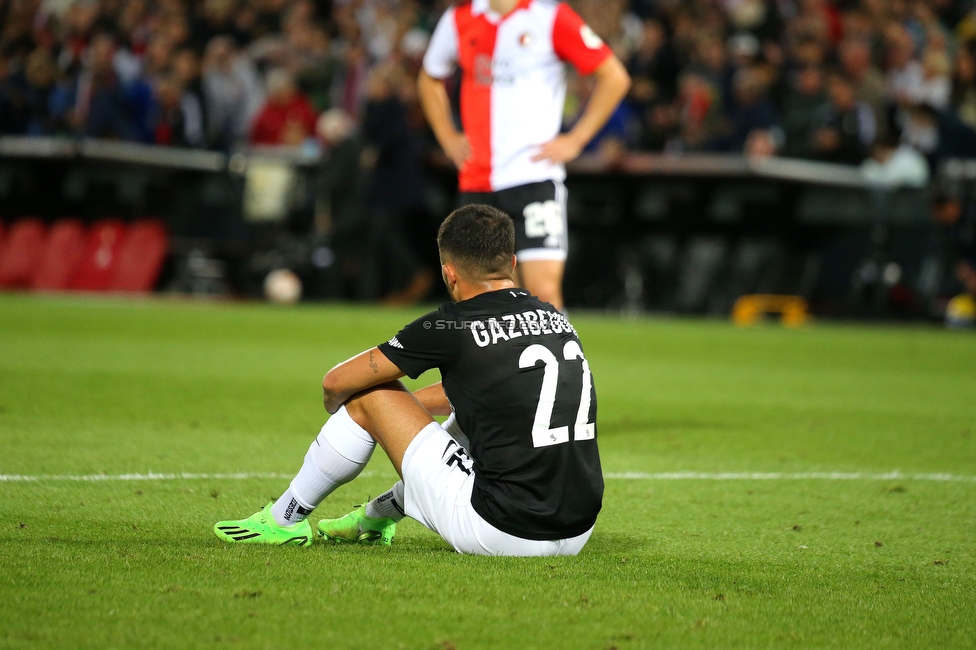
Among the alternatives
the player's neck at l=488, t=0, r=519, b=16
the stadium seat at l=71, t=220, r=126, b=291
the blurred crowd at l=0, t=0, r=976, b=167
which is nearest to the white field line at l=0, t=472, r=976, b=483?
the player's neck at l=488, t=0, r=519, b=16

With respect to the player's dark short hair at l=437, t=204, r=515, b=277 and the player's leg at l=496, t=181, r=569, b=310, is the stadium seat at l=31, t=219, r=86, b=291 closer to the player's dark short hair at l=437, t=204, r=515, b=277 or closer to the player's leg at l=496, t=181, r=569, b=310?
the player's leg at l=496, t=181, r=569, b=310

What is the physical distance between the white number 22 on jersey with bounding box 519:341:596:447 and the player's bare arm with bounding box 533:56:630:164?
312cm

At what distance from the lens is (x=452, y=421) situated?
4.68 meters

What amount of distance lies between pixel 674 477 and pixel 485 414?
7.70ft

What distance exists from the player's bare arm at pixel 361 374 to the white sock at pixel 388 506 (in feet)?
1.36

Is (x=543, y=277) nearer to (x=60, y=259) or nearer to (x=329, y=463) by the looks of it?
(x=329, y=463)

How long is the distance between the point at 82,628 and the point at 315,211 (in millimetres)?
15803

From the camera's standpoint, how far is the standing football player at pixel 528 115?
7289 millimetres

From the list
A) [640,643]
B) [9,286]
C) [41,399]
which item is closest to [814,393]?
[41,399]

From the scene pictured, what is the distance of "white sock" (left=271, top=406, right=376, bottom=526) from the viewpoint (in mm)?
4363

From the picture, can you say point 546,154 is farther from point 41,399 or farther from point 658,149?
point 658,149

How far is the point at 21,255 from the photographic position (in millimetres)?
18797

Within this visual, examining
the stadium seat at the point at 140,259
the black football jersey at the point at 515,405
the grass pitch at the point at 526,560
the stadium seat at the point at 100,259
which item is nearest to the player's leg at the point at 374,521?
the grass pitch at the point at 526,560

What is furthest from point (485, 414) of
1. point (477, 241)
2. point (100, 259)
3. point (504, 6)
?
point (100, 259)
